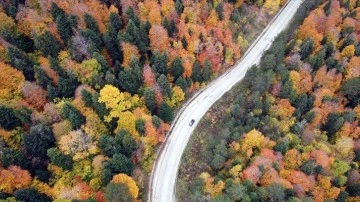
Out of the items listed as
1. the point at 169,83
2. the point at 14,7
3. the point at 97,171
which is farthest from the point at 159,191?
Answer: the point at 14,7

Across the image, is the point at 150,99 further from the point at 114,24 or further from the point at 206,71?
the point at 114,24

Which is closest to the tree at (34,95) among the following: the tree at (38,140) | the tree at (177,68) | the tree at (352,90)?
the tree at (38,140)

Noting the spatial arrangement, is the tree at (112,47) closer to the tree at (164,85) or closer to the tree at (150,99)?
the tree at (164,85)

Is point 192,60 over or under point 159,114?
over

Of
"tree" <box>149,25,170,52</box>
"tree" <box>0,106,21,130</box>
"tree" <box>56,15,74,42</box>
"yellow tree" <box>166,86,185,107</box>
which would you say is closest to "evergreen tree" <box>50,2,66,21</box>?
"tree" <box>56,15,74,42</box>

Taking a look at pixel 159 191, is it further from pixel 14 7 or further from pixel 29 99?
pixel 14 7
